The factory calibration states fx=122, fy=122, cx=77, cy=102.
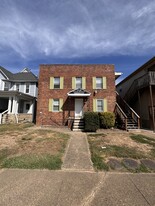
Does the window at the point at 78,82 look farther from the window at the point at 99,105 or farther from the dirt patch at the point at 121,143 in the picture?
the dirt patch at the point at 121,143

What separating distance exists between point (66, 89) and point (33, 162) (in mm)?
10499

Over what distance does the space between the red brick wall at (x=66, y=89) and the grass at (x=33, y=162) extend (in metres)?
8.99

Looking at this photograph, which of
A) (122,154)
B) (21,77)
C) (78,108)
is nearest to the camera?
(122,154)

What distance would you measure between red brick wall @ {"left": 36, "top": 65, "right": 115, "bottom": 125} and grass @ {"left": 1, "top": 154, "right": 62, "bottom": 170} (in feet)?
29.5

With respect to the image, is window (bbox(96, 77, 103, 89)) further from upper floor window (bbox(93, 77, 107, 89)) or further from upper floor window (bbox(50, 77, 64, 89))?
upper floor window (bbox(50, 77, 64, 89))

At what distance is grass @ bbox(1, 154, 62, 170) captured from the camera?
3.81m

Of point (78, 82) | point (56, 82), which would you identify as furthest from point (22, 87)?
point (78, 82)

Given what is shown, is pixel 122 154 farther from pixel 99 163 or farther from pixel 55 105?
pixel 55 105

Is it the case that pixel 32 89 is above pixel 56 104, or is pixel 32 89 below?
above

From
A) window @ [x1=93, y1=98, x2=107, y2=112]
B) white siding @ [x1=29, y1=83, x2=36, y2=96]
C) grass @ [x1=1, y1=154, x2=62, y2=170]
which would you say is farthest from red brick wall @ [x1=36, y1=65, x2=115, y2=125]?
grass @ [x1=1, y1=154, x2=62, y2=170]

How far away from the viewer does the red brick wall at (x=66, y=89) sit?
13586 mm

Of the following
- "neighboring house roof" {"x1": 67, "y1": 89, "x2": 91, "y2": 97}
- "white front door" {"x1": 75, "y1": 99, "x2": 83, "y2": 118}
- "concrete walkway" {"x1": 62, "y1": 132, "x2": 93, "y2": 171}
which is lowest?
"concrete walkway" {"x1": 62, "y1": 132, "x2": 93, "y2": 171}

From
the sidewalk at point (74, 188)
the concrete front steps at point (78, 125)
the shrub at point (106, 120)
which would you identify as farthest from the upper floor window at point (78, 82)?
the sidewalk at point (74, 188)

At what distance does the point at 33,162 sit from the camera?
407 cm
